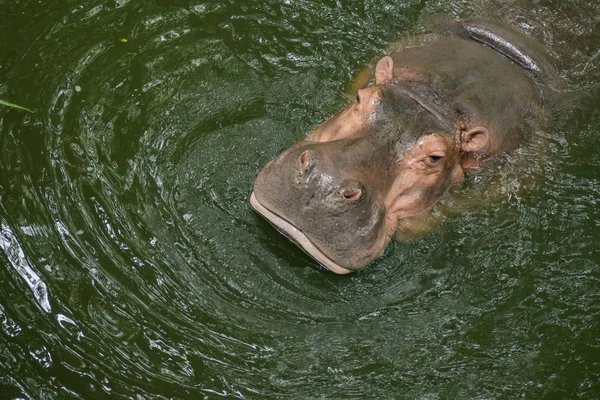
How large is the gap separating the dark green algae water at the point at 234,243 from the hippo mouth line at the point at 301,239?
0.37 meters

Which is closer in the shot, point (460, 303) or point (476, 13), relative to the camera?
point (460, 303)

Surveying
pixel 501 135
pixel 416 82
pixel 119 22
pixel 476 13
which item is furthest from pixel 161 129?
pixel 476 13

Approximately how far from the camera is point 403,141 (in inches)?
196

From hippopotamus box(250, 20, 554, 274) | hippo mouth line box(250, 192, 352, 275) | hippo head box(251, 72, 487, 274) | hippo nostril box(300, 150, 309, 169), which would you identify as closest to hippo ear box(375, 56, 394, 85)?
hippopotamus box(250, 20, 554, 274)

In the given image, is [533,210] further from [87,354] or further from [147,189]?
[87,354]

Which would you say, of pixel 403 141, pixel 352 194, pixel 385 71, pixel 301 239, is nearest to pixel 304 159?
pixel 352 194

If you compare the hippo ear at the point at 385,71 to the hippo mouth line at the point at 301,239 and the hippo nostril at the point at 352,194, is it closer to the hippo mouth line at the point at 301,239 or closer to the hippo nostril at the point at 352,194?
the hippo nostril at the point at 352,194

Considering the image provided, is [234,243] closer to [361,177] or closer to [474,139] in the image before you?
[361,177]

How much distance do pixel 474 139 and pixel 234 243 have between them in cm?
182

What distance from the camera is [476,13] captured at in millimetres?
6762

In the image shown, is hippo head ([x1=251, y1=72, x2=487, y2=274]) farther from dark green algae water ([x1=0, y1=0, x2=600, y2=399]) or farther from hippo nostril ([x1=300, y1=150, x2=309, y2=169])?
dark green algae water ([x1=0, y1=0, x2=600, y2=399])

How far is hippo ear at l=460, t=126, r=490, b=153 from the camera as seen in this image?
5375mm

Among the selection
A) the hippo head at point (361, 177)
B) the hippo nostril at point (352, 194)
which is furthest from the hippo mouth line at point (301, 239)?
the hippo nostril at point (352, 194)

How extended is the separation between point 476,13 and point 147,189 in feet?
10.8
